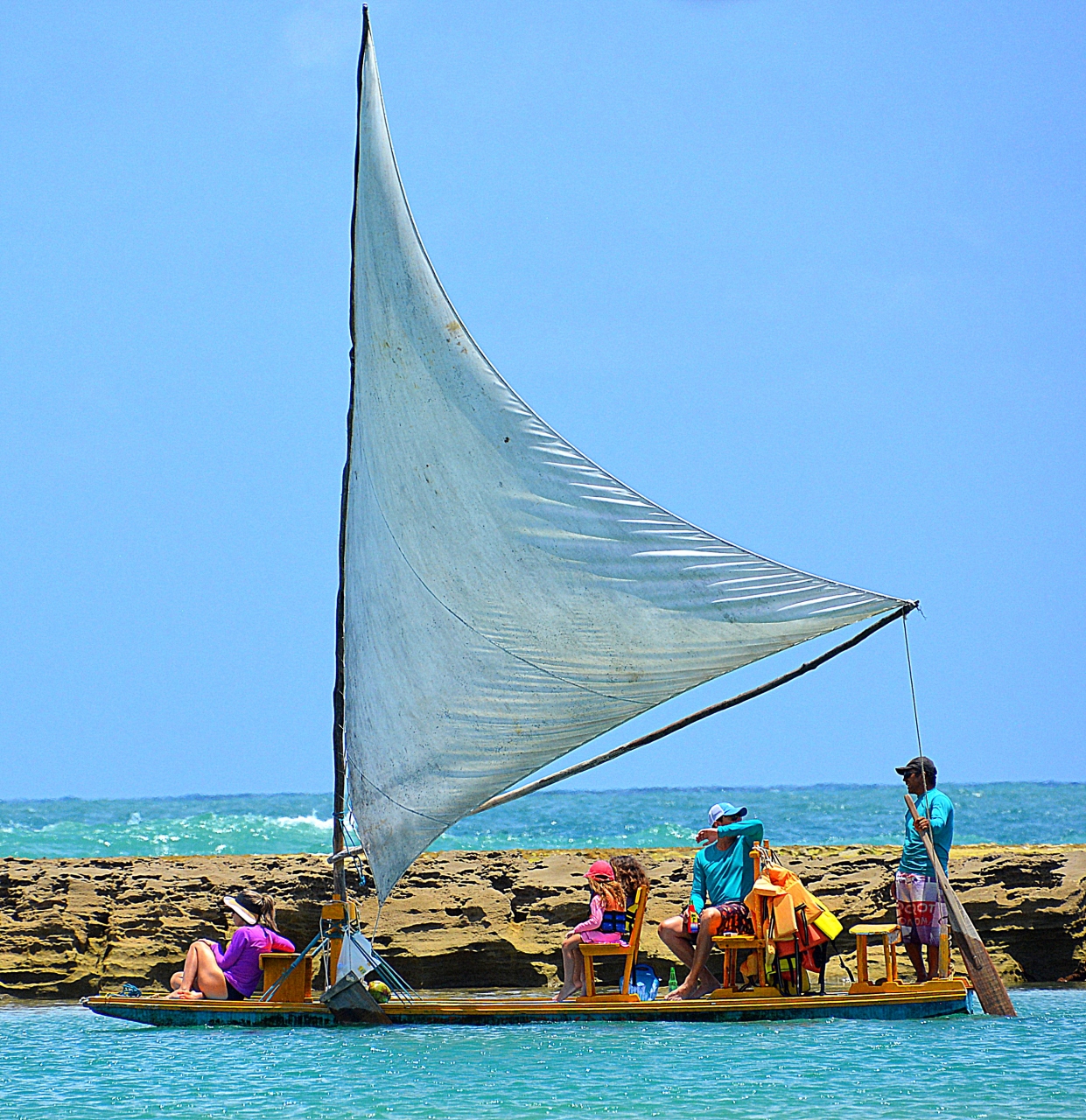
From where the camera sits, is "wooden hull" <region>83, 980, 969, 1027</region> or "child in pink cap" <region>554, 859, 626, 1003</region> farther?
"child in pink cap" <region>554, 859, 626, 1003</region>

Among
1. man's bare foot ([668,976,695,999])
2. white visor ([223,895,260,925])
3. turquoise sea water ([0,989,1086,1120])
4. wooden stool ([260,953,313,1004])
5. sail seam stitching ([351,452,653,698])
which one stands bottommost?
turquoise sea water ([0,989,1086,1120])

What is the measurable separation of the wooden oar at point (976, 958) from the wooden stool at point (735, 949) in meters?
1.41

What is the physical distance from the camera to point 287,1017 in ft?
38.2

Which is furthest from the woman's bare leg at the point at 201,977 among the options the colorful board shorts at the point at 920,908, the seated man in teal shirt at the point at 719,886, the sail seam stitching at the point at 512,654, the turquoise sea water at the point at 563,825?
the turquoise sea water at the point at 563,825

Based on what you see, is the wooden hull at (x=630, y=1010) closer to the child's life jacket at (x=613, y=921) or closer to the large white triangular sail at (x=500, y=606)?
the child's life jacket at (x=613, y=921)

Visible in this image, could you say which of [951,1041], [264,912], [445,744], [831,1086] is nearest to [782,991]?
[951,1041]

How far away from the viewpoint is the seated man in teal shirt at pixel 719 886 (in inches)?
450

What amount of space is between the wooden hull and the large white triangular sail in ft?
3.56

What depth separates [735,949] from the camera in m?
11.6

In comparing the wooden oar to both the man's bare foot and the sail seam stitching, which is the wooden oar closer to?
the man's bare foot

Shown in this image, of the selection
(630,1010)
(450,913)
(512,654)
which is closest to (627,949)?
(630,1010)

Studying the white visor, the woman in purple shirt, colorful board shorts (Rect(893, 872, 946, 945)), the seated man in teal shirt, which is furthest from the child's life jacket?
the white visor

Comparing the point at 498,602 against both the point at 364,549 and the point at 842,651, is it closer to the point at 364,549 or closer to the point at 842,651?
the point at 364,549

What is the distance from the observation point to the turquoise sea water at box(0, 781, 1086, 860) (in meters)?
35.6
